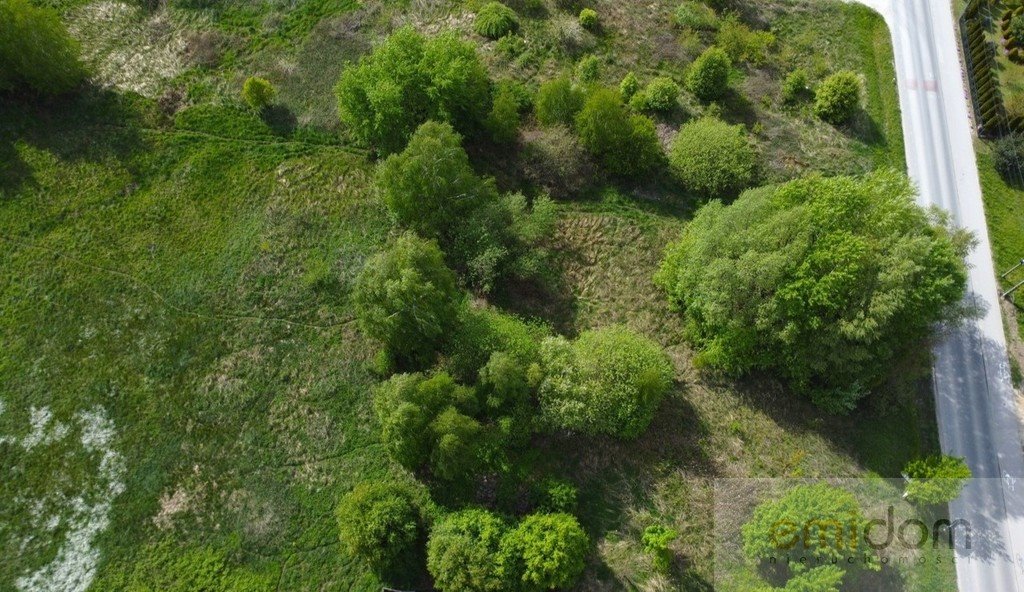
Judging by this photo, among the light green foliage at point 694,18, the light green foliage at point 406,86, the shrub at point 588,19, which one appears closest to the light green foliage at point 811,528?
the light green foliage at point 406,86

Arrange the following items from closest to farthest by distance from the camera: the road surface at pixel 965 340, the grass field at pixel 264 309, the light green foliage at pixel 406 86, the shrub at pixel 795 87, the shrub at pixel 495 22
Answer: the road surface at pixel 965 340 < the grass field at pixel 264 309 < the light green foliage at pixel 406 86 < the shrub at pixel 795 87 < the shrub at pixel 495 22

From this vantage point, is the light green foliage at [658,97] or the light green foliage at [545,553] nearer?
the light green foliage at [545,553]

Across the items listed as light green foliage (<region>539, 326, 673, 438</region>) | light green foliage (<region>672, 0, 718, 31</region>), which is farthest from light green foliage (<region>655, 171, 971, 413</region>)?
light green foliage (<region>672, 0, 718, 31</region>)

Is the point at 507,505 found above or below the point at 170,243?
Answer: below

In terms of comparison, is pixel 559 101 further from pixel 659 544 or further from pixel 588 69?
pixel 659 544

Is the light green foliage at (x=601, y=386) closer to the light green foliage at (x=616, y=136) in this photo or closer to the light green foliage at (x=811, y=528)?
the light green foliage at (x=811, y=528)

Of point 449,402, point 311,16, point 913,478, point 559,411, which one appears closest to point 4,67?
point 311,16

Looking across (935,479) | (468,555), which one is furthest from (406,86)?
(935,479)

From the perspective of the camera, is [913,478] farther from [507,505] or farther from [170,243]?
[170,243]
